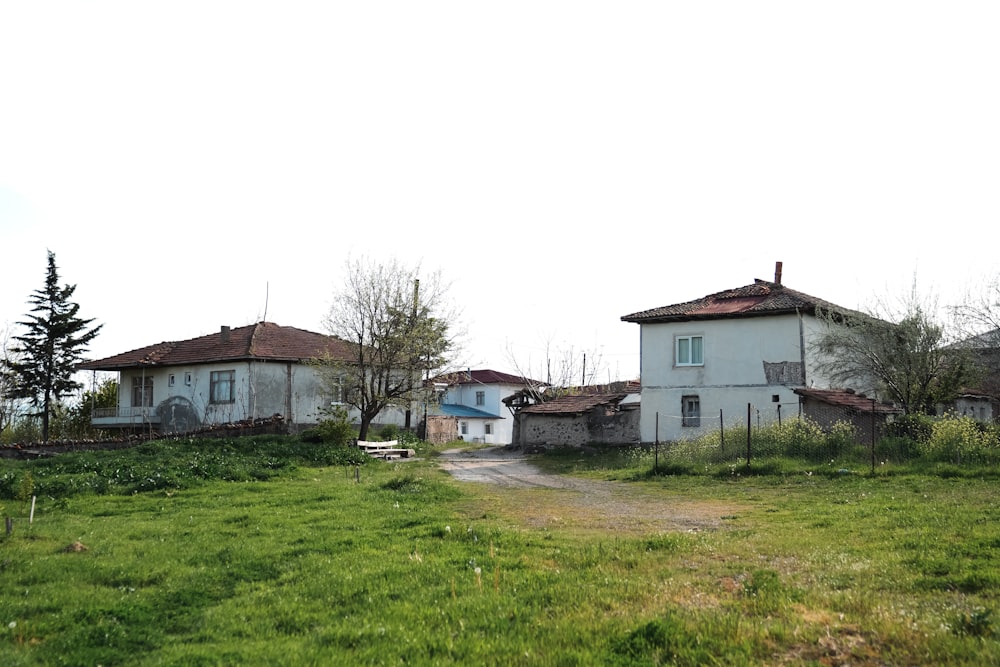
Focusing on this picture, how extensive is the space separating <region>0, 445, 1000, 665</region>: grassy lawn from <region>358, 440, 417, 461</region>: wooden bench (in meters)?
14.0

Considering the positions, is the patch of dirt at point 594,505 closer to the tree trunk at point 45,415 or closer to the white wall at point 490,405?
the tree trunk at point 45,415

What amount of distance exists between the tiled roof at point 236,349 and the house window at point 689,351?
15.7 metres

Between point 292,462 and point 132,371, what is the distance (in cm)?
2505

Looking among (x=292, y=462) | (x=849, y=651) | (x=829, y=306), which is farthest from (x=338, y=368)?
(x=849, y=651)

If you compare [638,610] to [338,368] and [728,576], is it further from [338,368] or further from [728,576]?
[338,368]

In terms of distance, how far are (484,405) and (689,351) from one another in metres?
31.7

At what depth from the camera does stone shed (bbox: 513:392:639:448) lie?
31.5 m

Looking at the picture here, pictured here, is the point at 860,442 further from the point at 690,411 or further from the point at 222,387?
the point at 222,387

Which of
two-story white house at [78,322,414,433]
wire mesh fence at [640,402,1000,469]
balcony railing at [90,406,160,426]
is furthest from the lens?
balcony railing at [90,406,160,426]

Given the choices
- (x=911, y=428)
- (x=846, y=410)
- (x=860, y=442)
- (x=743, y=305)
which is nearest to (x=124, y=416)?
(x=743, y=305)

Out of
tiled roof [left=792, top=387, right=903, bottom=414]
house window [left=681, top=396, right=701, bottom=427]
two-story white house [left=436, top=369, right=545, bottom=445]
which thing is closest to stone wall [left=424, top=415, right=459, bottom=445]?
two-story white house [left=436, top=369, right=545, bottom=445]

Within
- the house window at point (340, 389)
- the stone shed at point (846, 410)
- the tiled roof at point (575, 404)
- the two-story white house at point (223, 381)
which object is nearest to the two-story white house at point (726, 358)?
the stone shed at point (846, 410)

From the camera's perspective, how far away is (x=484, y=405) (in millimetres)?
60719

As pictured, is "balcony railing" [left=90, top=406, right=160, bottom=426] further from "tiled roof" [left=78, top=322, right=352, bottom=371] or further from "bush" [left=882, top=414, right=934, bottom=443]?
"bush" [left=882, top=414, right=934, bottom=443]
